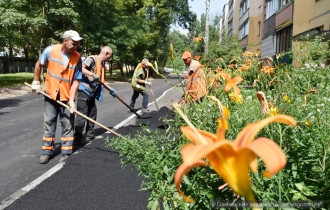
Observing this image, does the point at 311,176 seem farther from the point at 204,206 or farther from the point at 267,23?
the point at 267,23

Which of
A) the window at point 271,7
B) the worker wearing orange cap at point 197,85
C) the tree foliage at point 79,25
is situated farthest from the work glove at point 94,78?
the window at point 271,7

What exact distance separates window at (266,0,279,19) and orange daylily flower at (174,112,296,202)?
2320cm

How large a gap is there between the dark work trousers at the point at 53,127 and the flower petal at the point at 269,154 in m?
4.48

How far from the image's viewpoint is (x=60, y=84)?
15.8 feet

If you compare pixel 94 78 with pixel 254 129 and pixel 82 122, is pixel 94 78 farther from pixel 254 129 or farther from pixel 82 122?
pixel 254 129

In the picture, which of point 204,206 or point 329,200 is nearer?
point 329,200

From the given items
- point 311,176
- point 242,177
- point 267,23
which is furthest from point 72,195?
point 267,23

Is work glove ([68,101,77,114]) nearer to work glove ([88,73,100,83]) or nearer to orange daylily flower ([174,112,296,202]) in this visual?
work glove ([88,73,100,83])

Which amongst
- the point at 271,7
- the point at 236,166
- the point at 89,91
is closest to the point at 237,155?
the point at 236,166

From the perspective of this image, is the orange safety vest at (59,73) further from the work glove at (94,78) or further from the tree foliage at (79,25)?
the tree foliage at (79,25)

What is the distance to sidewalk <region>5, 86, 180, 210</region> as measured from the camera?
3191mm

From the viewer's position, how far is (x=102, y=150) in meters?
5.05

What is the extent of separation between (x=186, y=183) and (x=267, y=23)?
24.7m

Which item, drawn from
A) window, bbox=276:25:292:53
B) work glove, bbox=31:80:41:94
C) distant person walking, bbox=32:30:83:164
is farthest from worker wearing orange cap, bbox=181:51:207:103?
window, bbox=276:25:292:53
